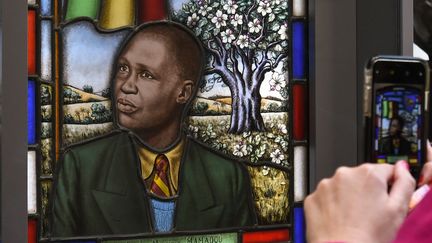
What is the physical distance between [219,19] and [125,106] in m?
0.30

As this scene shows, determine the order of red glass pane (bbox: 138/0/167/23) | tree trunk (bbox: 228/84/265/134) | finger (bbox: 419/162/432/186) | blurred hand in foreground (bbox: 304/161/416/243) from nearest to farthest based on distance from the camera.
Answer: blurred hand in foreground (bbox: 304/161/416/243), finger (bbox: 419/162/432/186), red glass pane (bbox: 138/0/167/23), tree trunk (bbox: 228/84/265/134)

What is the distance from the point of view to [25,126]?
132cm

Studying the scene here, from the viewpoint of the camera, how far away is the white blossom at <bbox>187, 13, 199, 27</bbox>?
4.96 ft

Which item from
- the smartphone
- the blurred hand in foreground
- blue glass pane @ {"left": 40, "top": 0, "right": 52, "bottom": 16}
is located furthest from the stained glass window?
the blurred hand in foreground

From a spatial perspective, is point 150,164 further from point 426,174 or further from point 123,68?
point 426,174

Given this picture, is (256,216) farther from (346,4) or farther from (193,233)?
(346,4)

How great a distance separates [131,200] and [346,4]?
68cm

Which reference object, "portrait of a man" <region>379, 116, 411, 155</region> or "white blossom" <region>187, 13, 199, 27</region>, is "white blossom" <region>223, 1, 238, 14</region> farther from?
"portrait of a man" <region>379, 116, 411, 155</region>

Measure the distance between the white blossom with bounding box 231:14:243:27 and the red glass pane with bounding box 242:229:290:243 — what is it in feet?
1.64

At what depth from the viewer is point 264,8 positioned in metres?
1.58

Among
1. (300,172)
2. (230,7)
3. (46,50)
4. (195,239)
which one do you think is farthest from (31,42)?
(300,172)

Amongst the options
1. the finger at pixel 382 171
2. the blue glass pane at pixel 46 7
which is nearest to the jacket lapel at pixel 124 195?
the blue glass pane at pixel 46 7

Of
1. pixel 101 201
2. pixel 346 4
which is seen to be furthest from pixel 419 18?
pixel 101 201

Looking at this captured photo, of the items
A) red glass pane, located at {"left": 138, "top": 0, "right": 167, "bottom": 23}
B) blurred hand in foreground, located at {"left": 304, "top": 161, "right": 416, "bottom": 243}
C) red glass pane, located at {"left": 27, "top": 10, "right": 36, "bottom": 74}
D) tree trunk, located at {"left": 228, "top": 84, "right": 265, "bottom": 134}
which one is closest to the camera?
blurred hand in foreground, located at {"left": 304, "top": 161, "right": 416, "bottom": 243}
